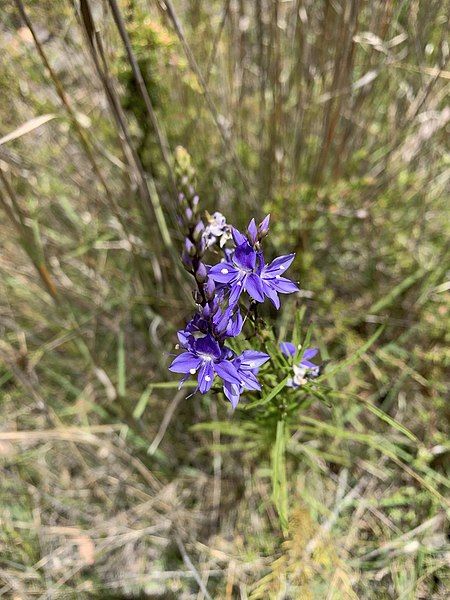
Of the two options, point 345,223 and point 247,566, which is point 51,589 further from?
point 345,223

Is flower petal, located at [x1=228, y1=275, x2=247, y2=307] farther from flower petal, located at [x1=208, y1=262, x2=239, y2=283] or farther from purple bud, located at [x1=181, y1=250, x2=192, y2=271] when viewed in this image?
purple bud, located at [x1=181, y1=250, x2=192, y2=271]

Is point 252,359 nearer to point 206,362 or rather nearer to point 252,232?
point 206,362

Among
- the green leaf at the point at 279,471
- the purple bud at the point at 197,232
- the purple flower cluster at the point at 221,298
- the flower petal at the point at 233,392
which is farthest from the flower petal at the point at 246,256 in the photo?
the green leaf at the point at 279,471

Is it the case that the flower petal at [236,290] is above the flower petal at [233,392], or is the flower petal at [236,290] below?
above

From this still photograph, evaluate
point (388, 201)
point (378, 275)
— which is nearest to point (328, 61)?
point (388, 201)

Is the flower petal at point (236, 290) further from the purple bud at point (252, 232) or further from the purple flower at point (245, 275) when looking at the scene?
the purple bud at point (252, 232)

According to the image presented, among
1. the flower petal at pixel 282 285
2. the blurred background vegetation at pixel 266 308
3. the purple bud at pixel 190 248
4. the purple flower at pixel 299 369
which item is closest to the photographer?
the purple bud at pixel 190 248

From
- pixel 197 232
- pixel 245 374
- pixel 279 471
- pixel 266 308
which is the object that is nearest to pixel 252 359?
pixel 245 374
